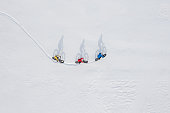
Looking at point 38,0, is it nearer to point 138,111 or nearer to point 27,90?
point 27,90

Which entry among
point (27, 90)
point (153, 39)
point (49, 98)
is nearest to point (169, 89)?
point (153, 39)

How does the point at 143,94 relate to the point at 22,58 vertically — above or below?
below

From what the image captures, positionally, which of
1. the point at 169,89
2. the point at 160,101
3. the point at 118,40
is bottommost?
the point at 160,101

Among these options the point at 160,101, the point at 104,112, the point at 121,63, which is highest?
the point at 121,63

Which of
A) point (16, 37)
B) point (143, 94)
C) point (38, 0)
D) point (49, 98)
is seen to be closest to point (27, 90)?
point (49, 98)

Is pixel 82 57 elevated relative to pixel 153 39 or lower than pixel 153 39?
lower

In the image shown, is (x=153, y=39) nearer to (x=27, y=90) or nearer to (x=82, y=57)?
(x=82, y=57)
